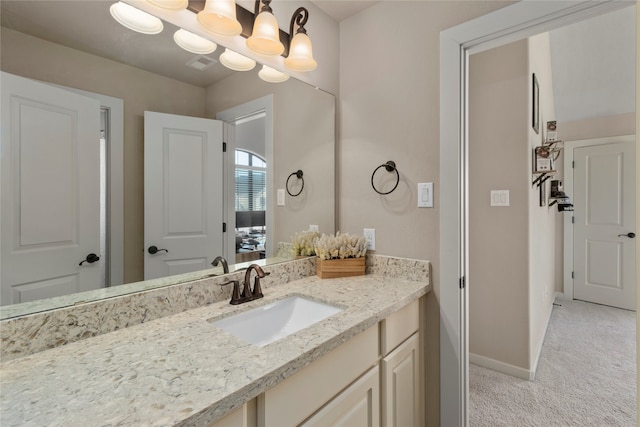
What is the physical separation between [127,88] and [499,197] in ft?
8.07

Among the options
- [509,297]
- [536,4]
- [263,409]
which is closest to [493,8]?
[536,4]

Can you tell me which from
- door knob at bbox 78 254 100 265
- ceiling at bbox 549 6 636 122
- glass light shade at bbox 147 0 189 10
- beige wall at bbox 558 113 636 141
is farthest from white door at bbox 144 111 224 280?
beige wall at bbox 558 113 636 141

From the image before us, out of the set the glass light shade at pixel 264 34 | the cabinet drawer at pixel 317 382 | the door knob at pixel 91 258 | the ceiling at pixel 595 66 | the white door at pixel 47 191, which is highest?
the ceiling at pixel 595 66

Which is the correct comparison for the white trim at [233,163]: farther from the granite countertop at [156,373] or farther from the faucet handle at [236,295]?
the granite countertop at [156,373]

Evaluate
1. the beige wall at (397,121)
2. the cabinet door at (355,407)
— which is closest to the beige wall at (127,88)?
the cabinet door at (355,407)

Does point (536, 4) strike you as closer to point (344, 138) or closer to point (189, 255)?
point (344, 138)

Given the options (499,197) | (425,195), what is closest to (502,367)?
(499,197)

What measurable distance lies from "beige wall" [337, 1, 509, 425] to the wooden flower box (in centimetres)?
18

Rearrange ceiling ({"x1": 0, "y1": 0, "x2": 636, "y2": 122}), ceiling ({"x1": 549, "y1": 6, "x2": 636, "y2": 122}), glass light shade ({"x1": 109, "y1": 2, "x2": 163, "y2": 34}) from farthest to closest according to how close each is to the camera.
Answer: ceiling ({"x1": 549, "y1": 6, "x2": 636, "y2": 122})
glass light shade ({"x1": 109, "y1": 2, "x2": 163, "y2": 34})
ceiling ({"x1": 0, "y1": 0, "x2": 636, "y2": 122})

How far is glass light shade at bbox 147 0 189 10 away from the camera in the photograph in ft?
3.47

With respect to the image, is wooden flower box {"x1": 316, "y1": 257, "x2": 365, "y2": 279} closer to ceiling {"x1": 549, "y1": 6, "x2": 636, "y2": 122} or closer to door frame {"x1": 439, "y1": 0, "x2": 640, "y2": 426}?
door frame {"x1": 439, "y1": 0, "x2": 640, "y2": 426}

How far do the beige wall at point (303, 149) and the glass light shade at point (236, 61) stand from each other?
0.06 meters

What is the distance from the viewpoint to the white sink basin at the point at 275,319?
1.14 meters

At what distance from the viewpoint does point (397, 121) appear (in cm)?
164
